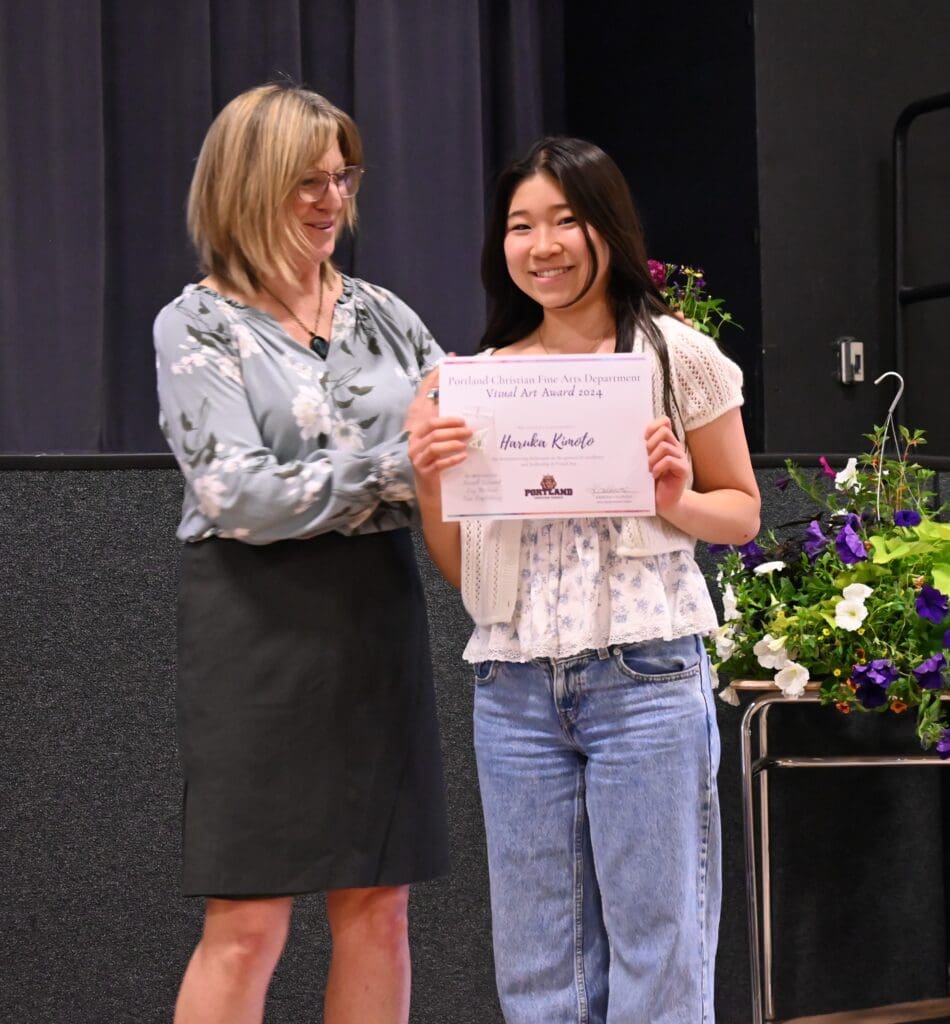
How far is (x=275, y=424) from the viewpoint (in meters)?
1.80

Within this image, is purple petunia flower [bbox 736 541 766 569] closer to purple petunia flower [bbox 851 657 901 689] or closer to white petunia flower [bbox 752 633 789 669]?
white petunia flower [bbox 752 633 789 669]

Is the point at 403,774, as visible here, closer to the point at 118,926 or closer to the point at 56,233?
the point at 118,926

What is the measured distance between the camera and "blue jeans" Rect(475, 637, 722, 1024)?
5.33 feet

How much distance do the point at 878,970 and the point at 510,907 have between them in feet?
5.00

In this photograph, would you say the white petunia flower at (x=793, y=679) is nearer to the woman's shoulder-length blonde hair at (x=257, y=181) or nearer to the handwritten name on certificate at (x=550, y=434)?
the handwritten name on certificate at (x=550, y=434)

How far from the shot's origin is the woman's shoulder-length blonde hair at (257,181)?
183 centimetres

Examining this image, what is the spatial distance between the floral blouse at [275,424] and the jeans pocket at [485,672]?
0.23 meters

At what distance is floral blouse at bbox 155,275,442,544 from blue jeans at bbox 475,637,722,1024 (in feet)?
0.89

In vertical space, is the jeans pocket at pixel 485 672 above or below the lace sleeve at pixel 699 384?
below

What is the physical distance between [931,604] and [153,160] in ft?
6.50

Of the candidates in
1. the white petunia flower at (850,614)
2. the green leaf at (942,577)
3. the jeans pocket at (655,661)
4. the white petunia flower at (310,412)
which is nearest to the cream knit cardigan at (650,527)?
the jeans pocket at (655,661)

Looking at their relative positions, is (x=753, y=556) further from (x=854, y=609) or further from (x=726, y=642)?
(x=854, y=609)

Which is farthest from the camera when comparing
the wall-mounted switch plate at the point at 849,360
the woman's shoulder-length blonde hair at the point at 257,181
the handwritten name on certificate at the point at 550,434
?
the wall-mounted switch plate at the point at 849,360

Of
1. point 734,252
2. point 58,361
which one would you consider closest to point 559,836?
point 58,361
